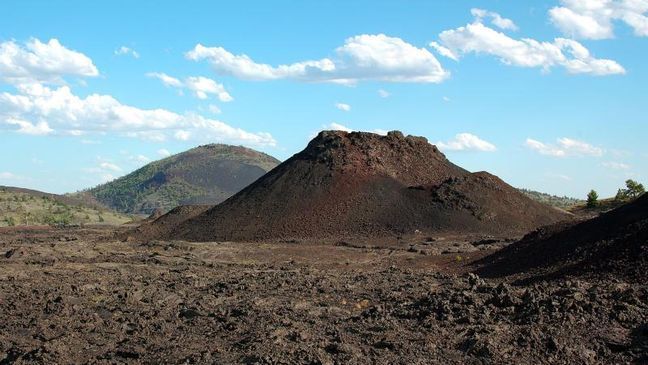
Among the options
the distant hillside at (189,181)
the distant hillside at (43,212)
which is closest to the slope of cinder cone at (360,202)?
the distant hillside at (43,212)

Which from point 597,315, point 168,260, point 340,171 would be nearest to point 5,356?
point 597,315

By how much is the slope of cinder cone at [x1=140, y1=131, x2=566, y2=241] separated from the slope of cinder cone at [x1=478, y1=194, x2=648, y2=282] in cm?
1759

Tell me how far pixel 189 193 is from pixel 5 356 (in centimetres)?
12373

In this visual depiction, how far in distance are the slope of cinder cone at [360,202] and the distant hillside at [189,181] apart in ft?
241

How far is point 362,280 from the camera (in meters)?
21.4

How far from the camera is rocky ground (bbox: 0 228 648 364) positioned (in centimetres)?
1100

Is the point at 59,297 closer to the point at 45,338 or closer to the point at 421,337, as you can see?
the point at 45,338

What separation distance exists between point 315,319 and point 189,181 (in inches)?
5186

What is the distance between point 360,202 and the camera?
47.3 meters

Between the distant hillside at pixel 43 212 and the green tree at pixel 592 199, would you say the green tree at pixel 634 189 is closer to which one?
the green tree at pixel 592 199

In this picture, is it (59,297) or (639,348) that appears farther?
(59,297)

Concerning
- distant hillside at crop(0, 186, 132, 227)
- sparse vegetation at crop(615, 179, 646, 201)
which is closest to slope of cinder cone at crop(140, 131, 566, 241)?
sparse vegetation at crop(615, 179, 646, 201)

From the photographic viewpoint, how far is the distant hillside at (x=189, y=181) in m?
133

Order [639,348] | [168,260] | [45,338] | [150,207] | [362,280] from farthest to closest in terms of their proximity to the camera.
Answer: [150,207] < [168,260] < [362,280] < [45,338] < [639,348]
